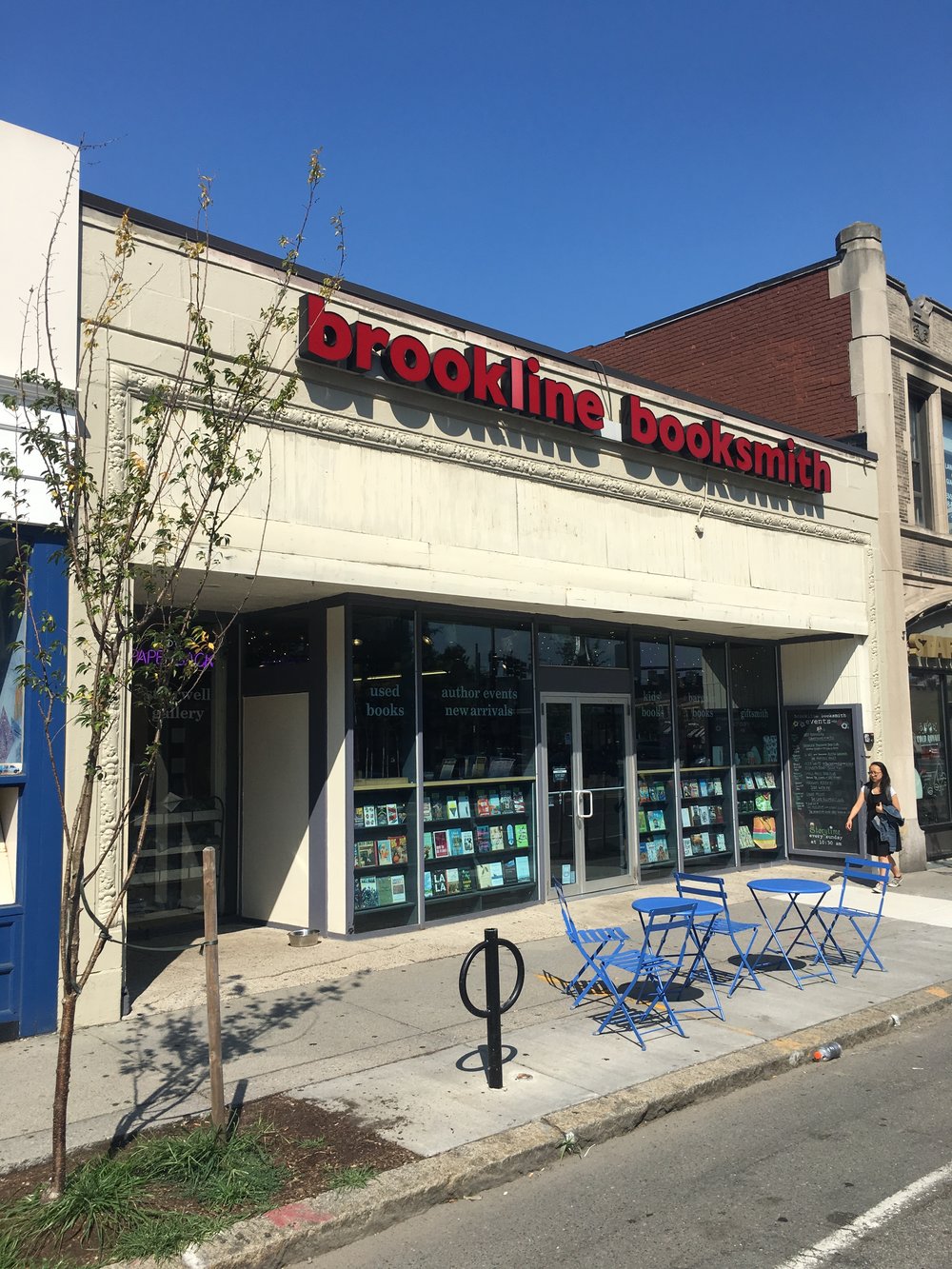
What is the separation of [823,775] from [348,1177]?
12.3 metres

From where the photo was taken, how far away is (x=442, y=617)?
1122 cm

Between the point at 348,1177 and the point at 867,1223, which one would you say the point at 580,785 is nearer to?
the point at 348,1177

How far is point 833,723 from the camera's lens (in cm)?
1554

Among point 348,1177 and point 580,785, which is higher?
point 580,785

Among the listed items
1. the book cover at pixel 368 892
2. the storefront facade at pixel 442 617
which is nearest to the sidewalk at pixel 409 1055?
the book cover at pixel 368 892

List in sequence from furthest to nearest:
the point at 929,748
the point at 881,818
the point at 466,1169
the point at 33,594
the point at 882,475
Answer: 1. the point at 929,748
2. the point at 882,475
3. the point at 881,818
4. the point at 33,594
5. the point at 466,1169

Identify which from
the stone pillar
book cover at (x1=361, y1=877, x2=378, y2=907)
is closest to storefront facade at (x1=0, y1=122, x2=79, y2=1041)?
book cover at (x1=361, y1=877, x2=378, y2=907)

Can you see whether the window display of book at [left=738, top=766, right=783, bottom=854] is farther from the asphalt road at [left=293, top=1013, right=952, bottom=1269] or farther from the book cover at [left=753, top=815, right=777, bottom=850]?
the asphalt road at [left=293, top=1013, right=952, bottom=1269]

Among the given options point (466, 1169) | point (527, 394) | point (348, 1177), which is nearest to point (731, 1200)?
point (466, 1169)

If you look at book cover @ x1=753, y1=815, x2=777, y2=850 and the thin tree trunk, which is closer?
the thin tree trunk

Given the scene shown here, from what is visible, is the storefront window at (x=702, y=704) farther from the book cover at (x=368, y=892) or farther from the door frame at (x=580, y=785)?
the book cover at (x=368, y=892)

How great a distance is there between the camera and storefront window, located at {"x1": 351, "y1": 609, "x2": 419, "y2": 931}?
10320 millimetres

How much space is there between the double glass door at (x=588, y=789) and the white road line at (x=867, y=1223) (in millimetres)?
7293

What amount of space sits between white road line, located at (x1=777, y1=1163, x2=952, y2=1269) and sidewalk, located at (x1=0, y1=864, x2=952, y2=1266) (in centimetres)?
145
